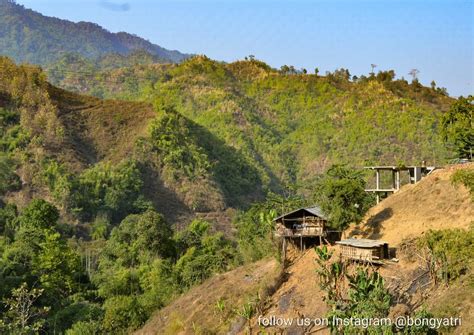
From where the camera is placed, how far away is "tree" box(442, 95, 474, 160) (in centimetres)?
3189

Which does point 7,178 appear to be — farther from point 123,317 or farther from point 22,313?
point 22,313

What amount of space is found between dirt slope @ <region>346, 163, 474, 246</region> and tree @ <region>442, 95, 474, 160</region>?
5210 mm

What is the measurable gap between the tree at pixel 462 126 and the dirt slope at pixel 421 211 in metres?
5.21

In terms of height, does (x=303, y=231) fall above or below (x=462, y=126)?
below

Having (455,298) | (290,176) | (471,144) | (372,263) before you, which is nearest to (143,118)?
(290,176)

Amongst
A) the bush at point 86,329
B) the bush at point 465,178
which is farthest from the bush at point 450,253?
the bush at point 86,329

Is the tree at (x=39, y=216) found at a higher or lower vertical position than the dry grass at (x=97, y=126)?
lower

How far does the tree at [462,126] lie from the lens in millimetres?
31891

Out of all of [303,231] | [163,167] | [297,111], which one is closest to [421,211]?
[303,231]

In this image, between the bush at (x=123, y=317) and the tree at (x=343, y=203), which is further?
the bush at (x=123, y=317)

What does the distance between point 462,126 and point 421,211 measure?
342 inches

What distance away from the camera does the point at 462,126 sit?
105 ft

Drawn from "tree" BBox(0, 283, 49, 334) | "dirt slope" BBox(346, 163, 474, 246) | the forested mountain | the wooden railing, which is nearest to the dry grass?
the forested mountain

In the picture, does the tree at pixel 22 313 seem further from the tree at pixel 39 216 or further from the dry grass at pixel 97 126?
the dry grass at pixel 97 126
